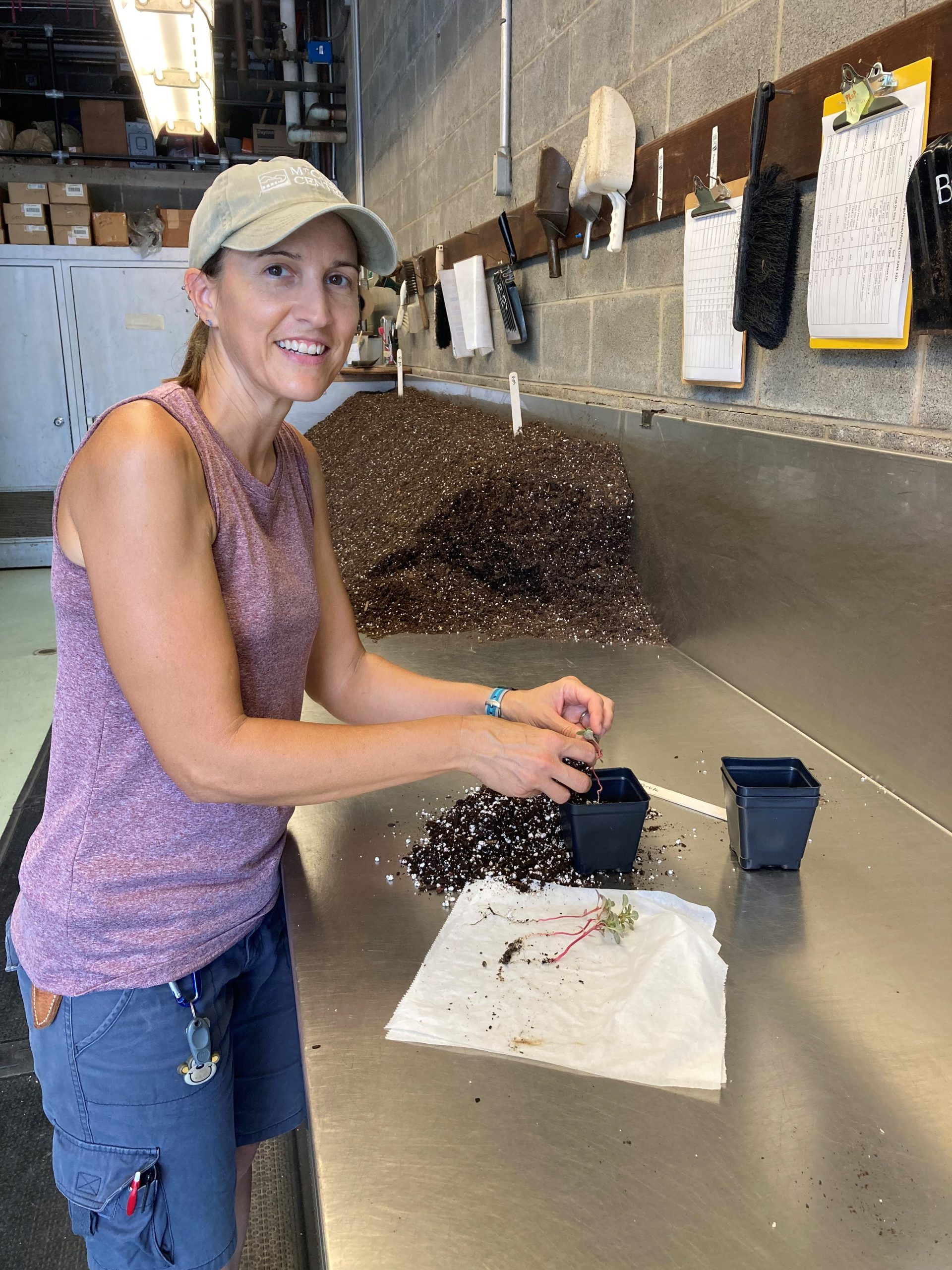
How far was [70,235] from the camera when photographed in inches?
237

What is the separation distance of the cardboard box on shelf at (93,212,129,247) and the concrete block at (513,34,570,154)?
4.11 metres

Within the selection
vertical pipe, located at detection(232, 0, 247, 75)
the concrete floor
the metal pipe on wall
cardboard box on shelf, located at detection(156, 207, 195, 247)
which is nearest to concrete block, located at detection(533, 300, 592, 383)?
the concrete floor

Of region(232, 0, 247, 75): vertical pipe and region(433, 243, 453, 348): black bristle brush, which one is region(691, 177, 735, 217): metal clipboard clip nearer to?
region(433, 243, 453, 348): black bristle brush

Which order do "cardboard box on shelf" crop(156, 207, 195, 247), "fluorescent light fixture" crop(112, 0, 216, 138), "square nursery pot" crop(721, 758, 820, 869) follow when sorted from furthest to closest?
"cardboard box on shelf" crop(156, 207, 195, 247)
"fluorescent light fixture" crop(112, 0, 216, 138)
"square nursery pot" crop(721, 758, 820, 869)

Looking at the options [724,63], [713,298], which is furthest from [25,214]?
[713,298]

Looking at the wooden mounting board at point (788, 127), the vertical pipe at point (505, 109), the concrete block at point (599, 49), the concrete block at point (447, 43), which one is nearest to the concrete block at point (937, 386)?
the wooden mounting board at point (788, 127)

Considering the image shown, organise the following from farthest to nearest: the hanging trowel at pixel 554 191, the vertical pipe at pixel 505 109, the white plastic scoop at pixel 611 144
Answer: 1. the vertical pipe at pixel 505 109
2. the hanging trowel at pixel 554 191
3. the white plastic scoop at pixel 611 144

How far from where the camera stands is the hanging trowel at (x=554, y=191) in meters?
2.43

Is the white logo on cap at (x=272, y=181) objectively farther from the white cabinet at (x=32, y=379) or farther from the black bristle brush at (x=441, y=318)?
the white cabinet at (x=32, y=379)

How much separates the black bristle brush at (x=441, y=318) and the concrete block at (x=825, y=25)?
7.89 feet

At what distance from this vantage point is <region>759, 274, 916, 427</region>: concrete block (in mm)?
1282

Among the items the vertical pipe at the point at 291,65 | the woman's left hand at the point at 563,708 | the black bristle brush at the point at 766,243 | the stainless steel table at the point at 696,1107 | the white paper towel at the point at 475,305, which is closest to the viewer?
the stainless steel table at the point at 696,1107

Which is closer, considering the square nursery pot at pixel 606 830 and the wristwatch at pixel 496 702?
Answer: the square nursery pot at pixel 606 830

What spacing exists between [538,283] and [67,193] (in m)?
4.65
